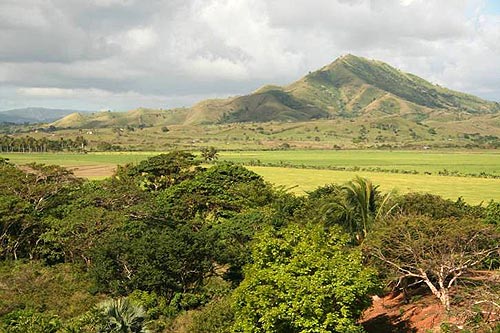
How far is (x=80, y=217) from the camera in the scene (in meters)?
36.8

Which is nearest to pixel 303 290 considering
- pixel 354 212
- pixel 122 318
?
pixel 122 318

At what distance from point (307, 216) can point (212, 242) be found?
816 cm

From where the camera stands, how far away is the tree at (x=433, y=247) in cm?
2109

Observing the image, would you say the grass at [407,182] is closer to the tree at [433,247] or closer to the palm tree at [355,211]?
the palm tree at [355,211]

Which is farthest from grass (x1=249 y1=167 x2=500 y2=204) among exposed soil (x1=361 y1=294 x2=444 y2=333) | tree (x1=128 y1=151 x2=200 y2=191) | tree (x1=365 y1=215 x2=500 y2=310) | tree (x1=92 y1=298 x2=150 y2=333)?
tree (x1=92 y1=298 x2=150 y2=333)

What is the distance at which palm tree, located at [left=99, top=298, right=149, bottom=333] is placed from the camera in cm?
1952

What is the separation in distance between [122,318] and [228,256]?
13.0 m

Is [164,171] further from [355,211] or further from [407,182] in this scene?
[407,182]

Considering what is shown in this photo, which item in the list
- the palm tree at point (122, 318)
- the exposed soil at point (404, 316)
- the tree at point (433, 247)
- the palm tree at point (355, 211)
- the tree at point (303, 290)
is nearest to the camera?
the tree at point (303, 290)

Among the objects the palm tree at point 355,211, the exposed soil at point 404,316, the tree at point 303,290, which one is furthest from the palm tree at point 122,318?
the palm tree at point 355,211

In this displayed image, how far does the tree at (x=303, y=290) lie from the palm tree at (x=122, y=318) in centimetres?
412

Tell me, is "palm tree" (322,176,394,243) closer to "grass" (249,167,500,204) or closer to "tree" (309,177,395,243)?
"tree" (309,177,395,243)

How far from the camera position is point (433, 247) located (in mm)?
22297

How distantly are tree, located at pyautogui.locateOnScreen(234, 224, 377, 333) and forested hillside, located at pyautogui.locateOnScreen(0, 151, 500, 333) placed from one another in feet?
0.19
